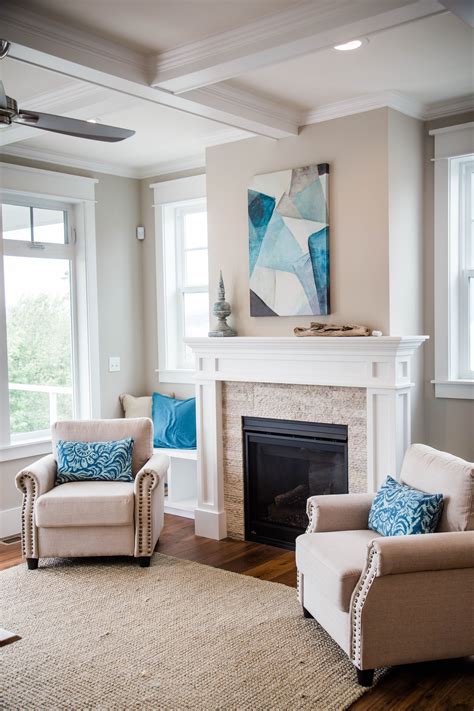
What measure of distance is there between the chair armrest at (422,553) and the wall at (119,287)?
10.6ft

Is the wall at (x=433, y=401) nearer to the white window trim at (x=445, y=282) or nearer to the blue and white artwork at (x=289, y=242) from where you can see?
the white window trim at (x=445, y=282)

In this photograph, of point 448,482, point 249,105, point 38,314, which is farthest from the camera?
point 38,314

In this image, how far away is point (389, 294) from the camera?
3.99m

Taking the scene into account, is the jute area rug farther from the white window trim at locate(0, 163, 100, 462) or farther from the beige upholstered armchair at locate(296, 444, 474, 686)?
the white window trim at locate(0, 163, 100, 462)

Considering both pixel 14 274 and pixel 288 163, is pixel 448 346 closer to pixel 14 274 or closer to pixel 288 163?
pixel 288 163

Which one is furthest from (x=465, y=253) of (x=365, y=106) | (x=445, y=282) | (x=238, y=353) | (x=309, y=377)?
(x=238, y=353)

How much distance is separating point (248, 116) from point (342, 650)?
2.75 meters

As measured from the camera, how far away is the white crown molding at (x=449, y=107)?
158 inches

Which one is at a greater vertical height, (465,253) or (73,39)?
(73,39)

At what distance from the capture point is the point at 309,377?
4270 millimetres

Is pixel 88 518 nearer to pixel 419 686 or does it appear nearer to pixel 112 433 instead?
pixel 112 433

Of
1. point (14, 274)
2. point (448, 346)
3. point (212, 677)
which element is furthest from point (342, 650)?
point (14, 274)

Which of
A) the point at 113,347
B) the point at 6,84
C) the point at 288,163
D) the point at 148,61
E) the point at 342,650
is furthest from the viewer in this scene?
the point at 113,347

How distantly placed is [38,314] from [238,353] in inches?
63.9
